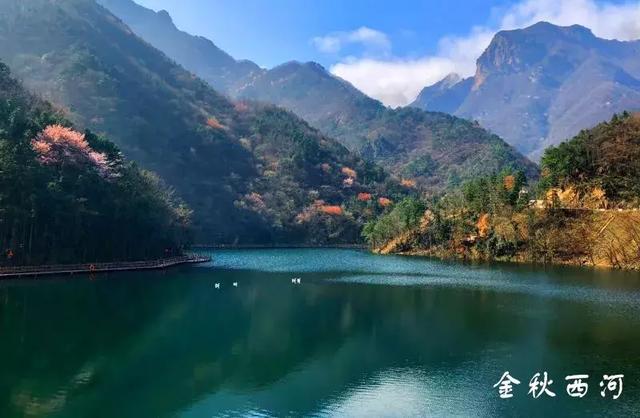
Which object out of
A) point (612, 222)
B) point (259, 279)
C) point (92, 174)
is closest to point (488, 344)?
point (259, 279)

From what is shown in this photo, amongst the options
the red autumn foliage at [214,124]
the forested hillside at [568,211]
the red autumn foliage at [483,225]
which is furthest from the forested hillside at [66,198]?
the red autumn foliage at [214,124]

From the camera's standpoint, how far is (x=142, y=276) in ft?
205

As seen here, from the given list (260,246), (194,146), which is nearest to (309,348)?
(260,246)

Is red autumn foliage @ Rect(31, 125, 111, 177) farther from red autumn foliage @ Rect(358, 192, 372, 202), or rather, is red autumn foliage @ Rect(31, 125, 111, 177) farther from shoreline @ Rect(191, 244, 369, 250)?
red autumn foliage @ Rect(358, 192, 372, 202)

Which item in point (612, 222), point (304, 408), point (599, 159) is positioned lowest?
point (304, 408)

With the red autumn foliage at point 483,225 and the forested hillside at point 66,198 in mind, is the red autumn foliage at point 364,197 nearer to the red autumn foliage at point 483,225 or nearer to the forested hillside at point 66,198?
the red autumn foliage at point 483,225

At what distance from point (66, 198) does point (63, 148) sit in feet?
27.5

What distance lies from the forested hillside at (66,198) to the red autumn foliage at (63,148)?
10 cm

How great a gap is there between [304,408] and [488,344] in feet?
44.7

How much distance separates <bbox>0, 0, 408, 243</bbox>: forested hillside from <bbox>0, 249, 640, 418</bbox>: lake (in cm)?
9064

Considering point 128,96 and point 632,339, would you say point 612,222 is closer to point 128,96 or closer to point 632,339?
point 632,339

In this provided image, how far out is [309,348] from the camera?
30078mm

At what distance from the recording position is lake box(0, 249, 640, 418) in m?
21.0

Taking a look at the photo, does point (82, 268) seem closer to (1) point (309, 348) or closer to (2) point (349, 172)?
(1) point (309, 348)
